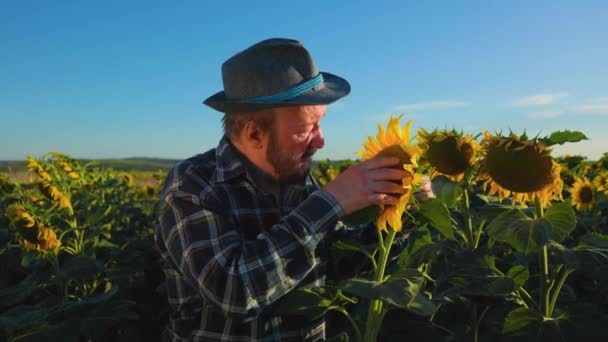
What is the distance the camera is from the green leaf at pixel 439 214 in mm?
1688

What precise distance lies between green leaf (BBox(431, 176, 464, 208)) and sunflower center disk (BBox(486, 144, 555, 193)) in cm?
14

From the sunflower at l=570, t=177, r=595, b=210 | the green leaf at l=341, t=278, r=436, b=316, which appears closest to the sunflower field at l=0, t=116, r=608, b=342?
the green leaf at l=341, t=278, r=436, b=316

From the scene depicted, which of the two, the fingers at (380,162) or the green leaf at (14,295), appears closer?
the fingers at (380,162)

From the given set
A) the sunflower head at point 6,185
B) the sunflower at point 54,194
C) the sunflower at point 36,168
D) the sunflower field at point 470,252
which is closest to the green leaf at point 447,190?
the sunflower field at point 470,252

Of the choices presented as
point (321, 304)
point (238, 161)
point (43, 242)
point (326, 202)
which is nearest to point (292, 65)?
point (238, 161)

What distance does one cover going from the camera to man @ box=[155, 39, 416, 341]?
1.80 metres

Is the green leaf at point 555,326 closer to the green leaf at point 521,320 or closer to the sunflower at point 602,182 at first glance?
the green leaf at point 521,320

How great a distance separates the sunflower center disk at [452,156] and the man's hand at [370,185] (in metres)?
0.39

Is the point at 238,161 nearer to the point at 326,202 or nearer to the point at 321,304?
the point at 326,202

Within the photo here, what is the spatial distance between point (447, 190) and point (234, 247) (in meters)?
0.74

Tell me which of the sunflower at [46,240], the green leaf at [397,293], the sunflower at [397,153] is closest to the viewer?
the green leaf at [397,293]

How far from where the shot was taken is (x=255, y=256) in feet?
A: 5.97

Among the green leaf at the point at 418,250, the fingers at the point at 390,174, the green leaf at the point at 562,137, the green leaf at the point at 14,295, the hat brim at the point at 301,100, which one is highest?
the hat brim at the point at 301,100

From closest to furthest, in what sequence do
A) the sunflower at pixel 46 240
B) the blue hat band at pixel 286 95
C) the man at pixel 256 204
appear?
the man at pixel 256 204, the blue hat band at pixel 286 95, the sunflower at pixel 46 240
